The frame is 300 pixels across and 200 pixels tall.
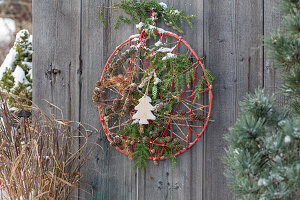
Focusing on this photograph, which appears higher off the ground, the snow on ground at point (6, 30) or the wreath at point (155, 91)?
the snow on ground at point (6, 30)

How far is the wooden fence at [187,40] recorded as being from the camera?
1685 mm

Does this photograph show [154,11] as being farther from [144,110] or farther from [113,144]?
[113,144]

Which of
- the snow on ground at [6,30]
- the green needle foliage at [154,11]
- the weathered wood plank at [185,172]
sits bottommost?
the weathered wood plank at [185,172]

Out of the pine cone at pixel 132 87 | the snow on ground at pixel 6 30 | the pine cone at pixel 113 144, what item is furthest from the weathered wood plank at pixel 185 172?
the snow on ground at pixel 6 30

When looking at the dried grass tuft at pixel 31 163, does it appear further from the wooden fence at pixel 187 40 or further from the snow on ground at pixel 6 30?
the snow on ground at pixel 6 30

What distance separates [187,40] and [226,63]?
240 millimetres

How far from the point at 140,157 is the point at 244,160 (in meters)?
0.79

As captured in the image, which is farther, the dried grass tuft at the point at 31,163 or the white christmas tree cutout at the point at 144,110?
the white christmas tree cutout at the point at 144,110

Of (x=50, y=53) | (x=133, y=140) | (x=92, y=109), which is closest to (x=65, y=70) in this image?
(x=50, y=53)

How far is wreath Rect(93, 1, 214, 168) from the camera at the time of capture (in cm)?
171

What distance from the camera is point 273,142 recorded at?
1067mm

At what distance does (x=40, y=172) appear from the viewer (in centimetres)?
156

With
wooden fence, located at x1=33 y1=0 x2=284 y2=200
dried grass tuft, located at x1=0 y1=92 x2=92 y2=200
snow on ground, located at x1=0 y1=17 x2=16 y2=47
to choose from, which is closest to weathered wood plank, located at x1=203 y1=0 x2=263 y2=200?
wooden fence, located at x1=33 y1=0 x2=284 y2=200

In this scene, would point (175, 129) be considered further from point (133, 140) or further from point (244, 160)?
point (244, 160)
